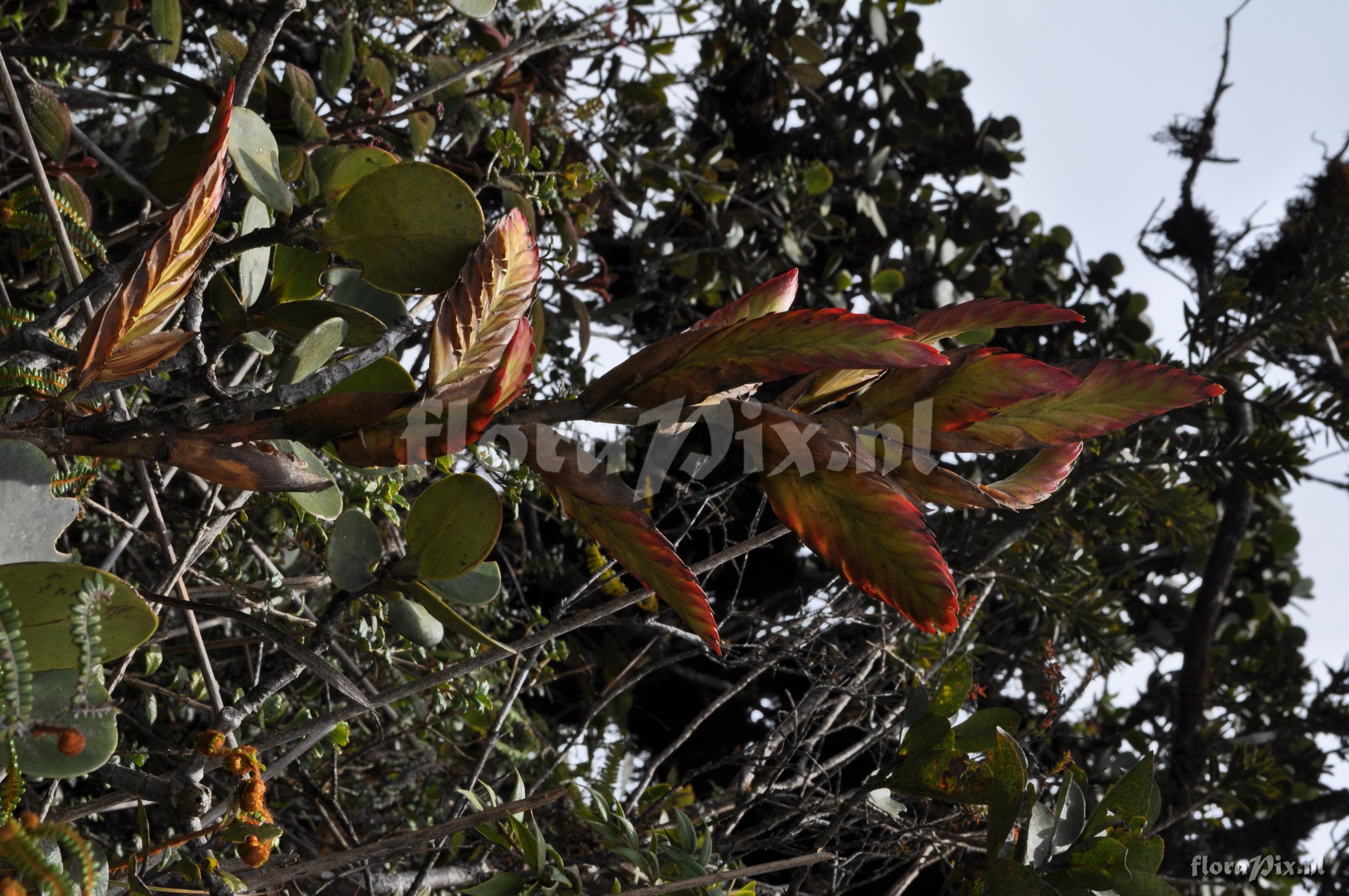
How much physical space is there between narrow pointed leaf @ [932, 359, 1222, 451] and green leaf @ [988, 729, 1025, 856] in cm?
25

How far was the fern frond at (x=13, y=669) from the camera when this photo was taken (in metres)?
0.23

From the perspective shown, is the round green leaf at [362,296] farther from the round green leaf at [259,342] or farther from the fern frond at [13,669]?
the fern frond at [13,669]

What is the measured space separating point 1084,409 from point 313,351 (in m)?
0.31

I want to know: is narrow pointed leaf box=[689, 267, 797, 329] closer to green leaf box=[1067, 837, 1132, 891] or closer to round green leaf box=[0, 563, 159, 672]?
round green leaf box=[0, 563, 159, 672]

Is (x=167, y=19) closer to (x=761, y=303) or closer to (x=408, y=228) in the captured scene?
(x=408, y=228)

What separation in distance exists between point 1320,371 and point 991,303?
1.37 metres

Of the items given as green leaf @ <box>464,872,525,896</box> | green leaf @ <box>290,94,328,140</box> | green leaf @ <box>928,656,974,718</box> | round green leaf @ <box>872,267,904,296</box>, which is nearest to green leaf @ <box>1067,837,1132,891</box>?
green leaf @ <box>928,656,974,718</box>

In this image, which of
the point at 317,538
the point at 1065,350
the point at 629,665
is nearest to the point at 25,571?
the point at 317,538

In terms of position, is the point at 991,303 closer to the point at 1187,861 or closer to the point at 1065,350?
the point at 1187,861

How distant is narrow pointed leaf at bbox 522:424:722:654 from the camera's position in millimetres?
291

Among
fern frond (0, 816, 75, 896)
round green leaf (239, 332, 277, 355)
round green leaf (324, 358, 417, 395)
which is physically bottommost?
fern frond (0, 816, 75, 896)

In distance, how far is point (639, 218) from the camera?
1268 millimetres

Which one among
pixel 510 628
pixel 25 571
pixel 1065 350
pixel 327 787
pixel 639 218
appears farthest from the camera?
pixel 1065 350

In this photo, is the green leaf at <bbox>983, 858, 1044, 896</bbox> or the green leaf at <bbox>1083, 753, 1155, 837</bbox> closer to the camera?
the green leaf at <bbox>983, 858, 1044, 896</bbox>
